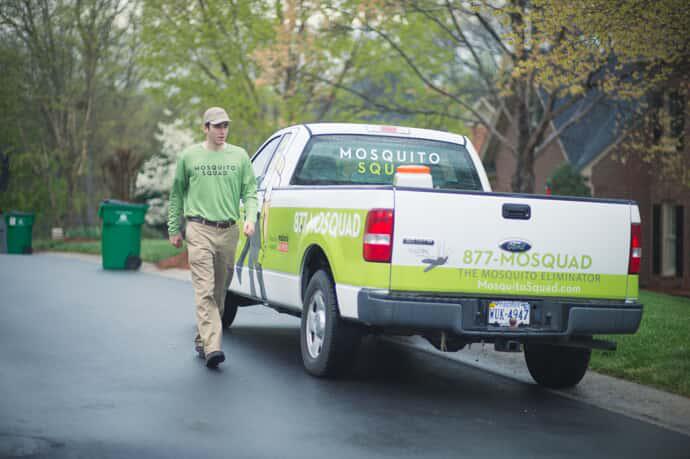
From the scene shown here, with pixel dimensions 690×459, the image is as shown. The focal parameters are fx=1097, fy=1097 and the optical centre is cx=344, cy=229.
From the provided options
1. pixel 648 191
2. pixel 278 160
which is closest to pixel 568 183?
pixel 648 191

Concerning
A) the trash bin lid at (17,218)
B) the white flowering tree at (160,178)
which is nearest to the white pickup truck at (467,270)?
the trash bin lid at (17,218)

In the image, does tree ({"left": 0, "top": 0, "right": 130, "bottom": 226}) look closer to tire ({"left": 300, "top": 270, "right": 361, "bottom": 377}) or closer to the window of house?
the window of house

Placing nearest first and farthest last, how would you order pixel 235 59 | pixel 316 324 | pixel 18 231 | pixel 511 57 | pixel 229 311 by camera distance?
pixel 316 324 → pixel 229 311 → pixel 511 57 → pixel 235 59 → pixel 18 231

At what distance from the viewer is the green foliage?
29500mm

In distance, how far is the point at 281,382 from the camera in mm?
8359

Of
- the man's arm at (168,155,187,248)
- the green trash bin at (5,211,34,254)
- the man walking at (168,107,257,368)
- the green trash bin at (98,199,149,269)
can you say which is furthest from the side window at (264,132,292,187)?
the green trash bin at (5,211,34,254)

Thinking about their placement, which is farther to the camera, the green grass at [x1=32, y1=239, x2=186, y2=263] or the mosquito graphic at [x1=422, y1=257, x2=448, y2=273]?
the green grass at [x1=32, y1=239, x2=186, y2=263]

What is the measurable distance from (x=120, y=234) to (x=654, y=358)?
16.2 metres

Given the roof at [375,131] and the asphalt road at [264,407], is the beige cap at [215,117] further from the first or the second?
the asphalt road at [264,407]

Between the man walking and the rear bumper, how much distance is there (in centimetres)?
188

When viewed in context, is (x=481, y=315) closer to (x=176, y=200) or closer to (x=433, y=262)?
(x=433, y=262)

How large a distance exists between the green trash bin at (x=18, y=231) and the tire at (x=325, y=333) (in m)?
23.9

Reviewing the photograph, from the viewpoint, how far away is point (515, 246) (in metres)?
7.67

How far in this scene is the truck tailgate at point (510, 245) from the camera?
748 cm
